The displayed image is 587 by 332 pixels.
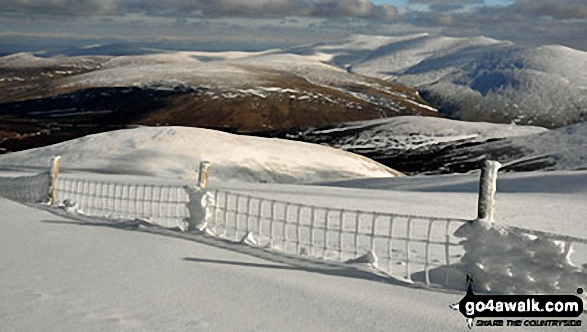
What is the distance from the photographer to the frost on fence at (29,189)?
56.5ft

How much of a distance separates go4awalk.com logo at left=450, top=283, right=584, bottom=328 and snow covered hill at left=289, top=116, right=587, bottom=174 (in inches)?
1745

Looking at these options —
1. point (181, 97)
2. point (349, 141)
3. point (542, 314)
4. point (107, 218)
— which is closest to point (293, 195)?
point (107, 218)

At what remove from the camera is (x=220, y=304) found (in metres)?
7.99

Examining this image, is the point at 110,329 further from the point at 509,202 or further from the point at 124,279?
the point at 509,202

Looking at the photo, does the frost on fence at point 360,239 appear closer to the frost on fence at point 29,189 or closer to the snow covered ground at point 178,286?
the snow covered ground at point 178,286

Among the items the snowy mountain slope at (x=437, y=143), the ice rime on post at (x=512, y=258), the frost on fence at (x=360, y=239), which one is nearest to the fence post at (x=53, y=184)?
the frost on fence at (x=360, y=239)

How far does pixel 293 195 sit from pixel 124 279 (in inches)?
557

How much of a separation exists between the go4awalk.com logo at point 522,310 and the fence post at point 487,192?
1.02 meters

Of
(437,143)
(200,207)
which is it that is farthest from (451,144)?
(200,207)

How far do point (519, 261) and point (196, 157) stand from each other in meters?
31.6

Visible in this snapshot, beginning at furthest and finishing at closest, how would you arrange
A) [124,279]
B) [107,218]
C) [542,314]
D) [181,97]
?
[181,97] → [107,218] → [124,279] → [542,314]

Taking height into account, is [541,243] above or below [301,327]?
above

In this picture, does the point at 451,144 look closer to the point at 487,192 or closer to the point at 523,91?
the point at 487,192

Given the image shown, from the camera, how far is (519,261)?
7.93 m
